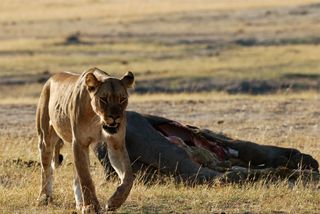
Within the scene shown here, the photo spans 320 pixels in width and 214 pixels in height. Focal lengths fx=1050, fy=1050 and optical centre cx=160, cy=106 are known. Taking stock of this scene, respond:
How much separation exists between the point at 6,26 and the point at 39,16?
251 inches

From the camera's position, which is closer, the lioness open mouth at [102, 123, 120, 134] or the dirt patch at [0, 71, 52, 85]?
the lioness open mouth at [102, 123, 120, 134]

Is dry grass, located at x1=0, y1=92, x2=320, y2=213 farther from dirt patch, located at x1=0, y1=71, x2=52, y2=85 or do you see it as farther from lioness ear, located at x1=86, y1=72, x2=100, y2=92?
dirt patch, located at x1=0, y1=71, x2=52, y2=85

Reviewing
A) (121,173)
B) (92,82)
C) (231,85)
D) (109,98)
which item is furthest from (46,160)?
(231,85)

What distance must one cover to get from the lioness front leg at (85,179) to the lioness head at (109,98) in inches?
18.5

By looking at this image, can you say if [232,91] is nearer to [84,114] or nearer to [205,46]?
[205,46]

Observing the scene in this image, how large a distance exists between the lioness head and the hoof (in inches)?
60.8

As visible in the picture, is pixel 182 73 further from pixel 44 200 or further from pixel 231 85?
pixel 44 200

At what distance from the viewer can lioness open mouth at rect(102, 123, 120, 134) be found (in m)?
7.16

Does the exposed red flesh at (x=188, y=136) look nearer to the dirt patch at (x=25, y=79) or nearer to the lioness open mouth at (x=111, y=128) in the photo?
the lioness open mouth at (x=111, y=128)

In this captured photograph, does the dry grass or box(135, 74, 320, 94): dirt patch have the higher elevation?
the dry grass

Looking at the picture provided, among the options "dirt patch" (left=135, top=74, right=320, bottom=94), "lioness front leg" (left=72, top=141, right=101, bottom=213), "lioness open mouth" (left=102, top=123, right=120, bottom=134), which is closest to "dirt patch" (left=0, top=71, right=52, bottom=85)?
"dirt patch" (left=135, top=74, right=320, bottom=94)

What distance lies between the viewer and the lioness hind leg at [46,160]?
8648 mm

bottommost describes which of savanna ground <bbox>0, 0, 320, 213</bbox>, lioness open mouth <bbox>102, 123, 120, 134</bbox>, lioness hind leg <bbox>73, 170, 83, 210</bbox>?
savanna ground <bbox>0, 0, 320, 213</bbox>

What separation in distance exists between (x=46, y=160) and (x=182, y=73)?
17.7 m
